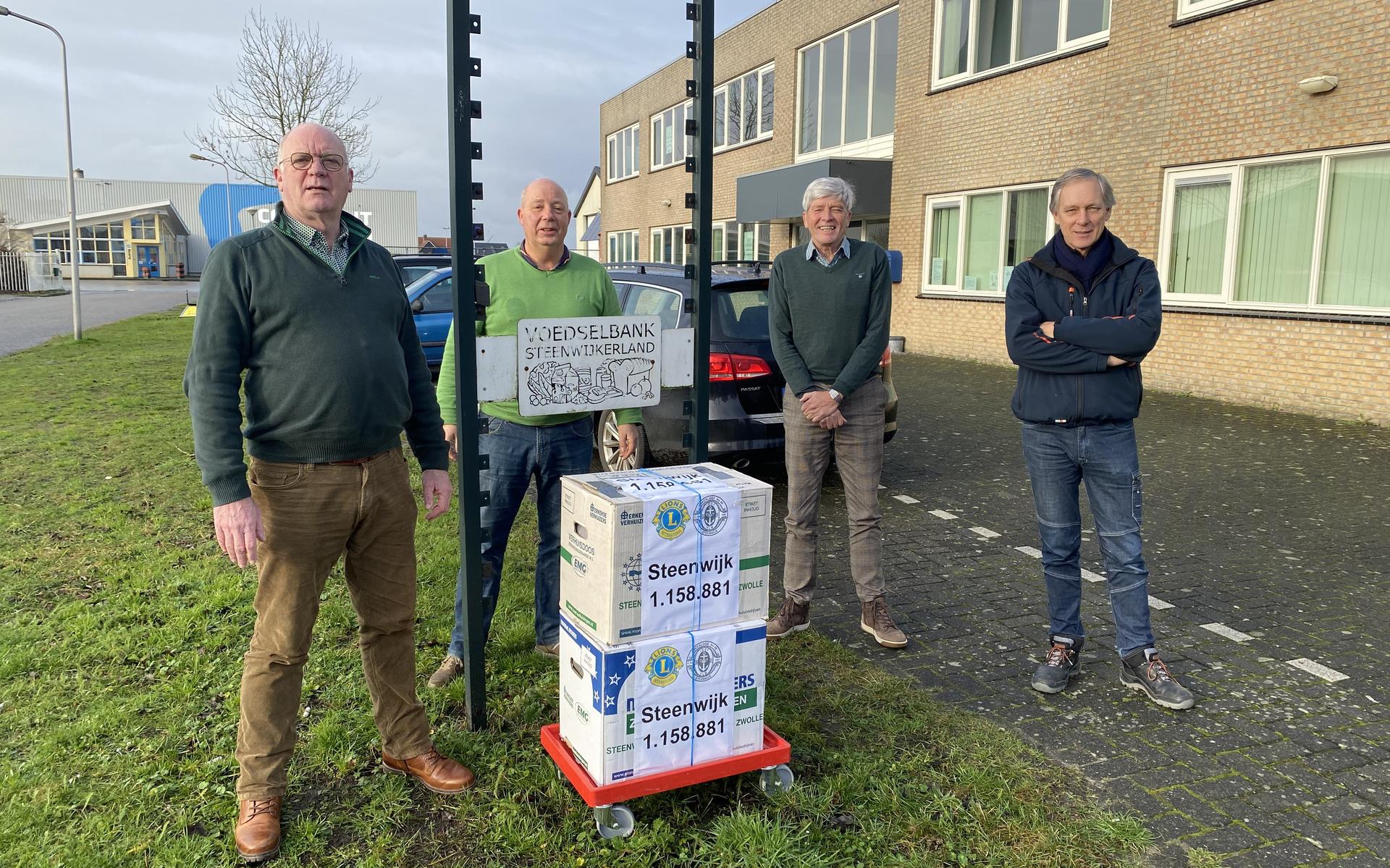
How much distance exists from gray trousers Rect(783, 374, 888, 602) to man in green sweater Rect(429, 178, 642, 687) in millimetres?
868

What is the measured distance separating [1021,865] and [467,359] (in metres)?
2.30

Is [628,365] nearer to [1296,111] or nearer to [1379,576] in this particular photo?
[1379,576]

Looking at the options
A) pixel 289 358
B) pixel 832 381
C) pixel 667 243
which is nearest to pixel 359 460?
pixel 289 358

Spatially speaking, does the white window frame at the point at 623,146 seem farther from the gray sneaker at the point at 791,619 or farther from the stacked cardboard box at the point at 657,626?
the stacked cardboard box at the point at 657,626

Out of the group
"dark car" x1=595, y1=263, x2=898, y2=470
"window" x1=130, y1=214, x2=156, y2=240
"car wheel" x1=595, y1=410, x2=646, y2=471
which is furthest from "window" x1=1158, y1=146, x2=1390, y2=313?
"window" x1=130, y1=214, x2=156, y2=240

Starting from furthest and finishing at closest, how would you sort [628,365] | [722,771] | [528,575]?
1. [528,575]
2. [628,365]
3. [722,771]

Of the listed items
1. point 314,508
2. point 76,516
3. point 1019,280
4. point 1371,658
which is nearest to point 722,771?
point 314,508

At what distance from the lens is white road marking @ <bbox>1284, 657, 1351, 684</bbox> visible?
394 centimetres

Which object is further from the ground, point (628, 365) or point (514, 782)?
point (628, 365)

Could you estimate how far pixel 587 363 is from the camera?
3504 millimetres

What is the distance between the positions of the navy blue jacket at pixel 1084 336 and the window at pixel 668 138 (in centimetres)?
2525

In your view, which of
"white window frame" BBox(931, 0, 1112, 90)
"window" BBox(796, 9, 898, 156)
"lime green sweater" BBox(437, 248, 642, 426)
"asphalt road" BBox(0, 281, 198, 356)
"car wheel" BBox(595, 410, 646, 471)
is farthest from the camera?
"asphalt road" BBox(0, 281, 198, 356)

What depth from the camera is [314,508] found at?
2.79 meters

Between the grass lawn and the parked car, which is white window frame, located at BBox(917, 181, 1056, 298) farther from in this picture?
the grass lawn
